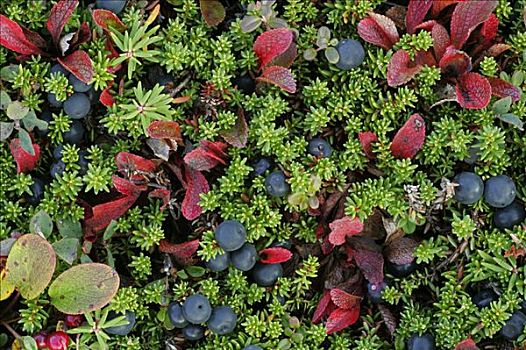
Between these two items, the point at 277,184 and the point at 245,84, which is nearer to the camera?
the point at 277,184

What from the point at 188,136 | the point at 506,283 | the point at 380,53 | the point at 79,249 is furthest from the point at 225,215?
the point at 506,283

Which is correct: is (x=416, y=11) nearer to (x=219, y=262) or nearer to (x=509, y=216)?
(x=509, y=216)

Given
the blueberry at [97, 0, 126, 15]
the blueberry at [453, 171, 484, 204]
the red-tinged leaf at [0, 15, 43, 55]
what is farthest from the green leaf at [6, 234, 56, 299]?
the blueberry at [453, 171, 484, 204]

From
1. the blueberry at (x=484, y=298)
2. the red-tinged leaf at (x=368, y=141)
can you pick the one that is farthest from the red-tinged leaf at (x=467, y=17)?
the blueberry at (x=484, y=298)

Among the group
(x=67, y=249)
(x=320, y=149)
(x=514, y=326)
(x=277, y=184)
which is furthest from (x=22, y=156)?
(x=514, y=326)

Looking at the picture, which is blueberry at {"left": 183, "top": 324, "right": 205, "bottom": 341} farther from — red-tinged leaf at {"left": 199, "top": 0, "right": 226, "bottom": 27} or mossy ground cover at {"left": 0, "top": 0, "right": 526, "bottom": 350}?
red-tinged leaf at {"left": 199, "top": 0, "right": 226, "bottom": 27}
